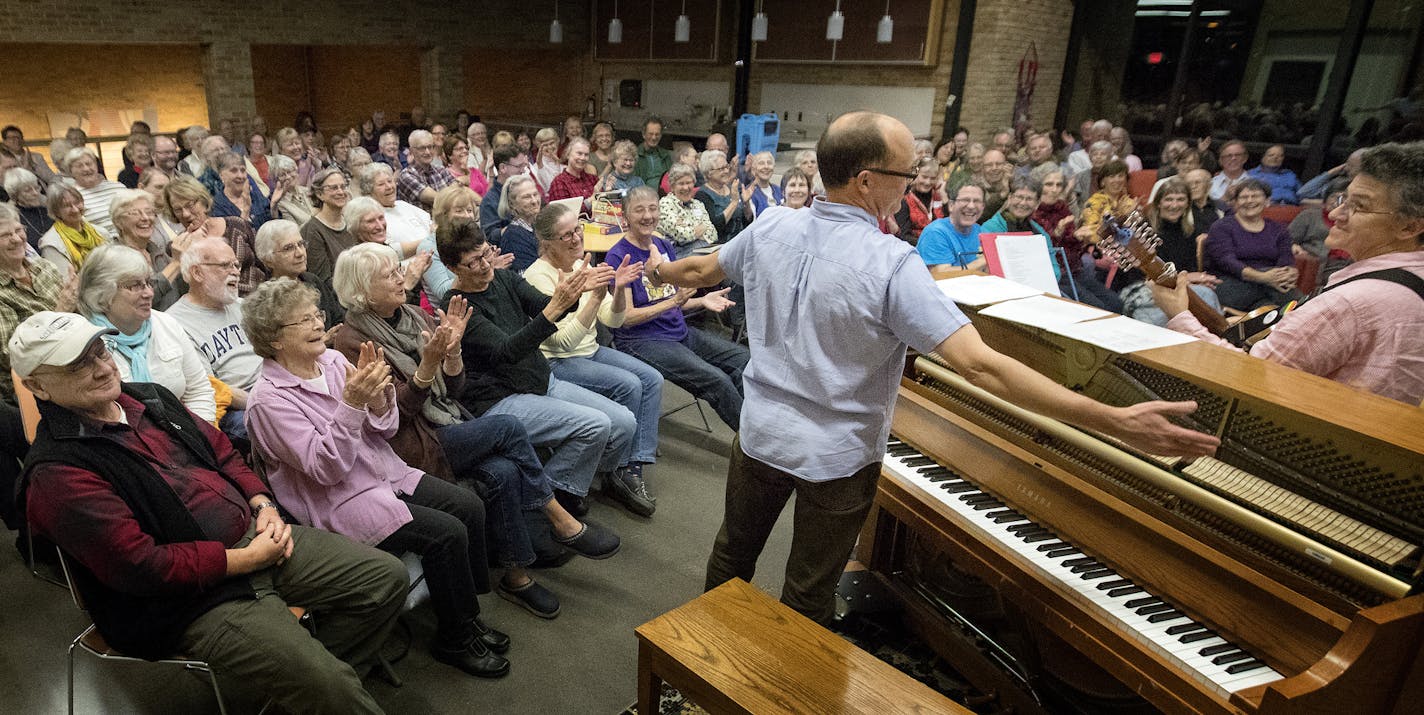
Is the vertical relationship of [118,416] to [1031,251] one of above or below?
below

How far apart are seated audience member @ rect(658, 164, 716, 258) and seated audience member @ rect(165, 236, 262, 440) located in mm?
2641

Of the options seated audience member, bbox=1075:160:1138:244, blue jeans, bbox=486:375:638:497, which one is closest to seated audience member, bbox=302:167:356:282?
blue jeans, bbox=486:375:638:497

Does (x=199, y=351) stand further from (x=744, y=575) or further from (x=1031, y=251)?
(x=1031, y=251)

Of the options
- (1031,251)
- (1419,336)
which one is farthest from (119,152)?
(1419,336)

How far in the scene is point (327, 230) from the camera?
4.26 meters

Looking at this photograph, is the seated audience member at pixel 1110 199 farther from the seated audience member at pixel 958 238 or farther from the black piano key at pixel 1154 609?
the black piano key at pixel 1154 609

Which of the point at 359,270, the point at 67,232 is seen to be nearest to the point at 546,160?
the point at 67,232

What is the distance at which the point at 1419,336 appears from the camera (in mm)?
1941

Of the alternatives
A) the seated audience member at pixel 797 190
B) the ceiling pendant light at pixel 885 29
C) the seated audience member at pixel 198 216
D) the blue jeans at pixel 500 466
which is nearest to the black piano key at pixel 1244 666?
the blue jeans at pixel 500 466

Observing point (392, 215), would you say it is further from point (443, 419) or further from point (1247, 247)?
point (1247, 247)

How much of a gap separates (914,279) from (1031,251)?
71.4 inches

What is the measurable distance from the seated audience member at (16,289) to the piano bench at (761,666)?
2.53 m

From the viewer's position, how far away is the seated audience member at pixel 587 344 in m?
3.60

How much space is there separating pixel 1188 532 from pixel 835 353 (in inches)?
A: 34.9
